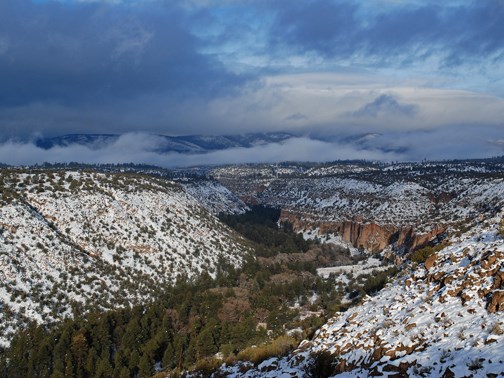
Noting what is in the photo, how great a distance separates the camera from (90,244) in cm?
7812

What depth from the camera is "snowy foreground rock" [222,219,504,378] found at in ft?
62.1

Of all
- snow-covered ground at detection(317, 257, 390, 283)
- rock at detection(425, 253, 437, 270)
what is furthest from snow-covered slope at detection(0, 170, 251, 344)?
rock at detection(425, 253, 437, 270)

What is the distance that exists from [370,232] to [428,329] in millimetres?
116061

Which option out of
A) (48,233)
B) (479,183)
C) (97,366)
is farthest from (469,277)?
(479,183)

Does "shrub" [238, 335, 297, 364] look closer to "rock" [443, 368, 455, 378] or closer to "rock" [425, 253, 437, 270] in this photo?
"rock" [425, 253, 437, 270]

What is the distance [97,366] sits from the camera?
4866 centimetres

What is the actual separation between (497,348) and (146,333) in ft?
153

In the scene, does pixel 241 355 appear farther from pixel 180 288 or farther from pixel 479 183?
pixel 479 183

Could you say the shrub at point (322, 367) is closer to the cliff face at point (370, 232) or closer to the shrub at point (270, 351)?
the shrub at point (270, 351)

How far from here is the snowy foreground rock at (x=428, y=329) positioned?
745 inches

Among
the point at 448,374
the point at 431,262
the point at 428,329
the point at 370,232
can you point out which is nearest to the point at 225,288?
the point at 431,262

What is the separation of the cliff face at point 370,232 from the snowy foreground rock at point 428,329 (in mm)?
70211

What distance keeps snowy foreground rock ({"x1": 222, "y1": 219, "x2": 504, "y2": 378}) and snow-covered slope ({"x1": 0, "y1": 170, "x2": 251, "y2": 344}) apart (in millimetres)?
39919

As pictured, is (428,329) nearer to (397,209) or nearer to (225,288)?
(225,288)
